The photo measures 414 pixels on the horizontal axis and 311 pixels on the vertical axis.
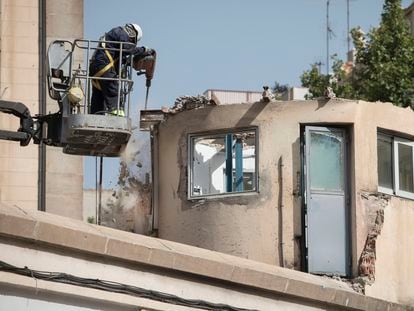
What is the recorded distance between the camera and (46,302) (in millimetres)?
12508

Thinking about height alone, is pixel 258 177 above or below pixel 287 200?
above

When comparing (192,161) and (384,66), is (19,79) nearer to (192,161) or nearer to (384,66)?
(192,161)

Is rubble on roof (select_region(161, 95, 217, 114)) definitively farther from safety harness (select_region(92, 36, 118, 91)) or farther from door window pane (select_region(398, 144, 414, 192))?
safety harness (select_region(92, 36, 118, 91))

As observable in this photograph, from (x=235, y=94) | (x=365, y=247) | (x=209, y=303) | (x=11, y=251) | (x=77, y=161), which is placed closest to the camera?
(x=11, y=251)

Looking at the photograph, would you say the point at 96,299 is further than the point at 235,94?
No

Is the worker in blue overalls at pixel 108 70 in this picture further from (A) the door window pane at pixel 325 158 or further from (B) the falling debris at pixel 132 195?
(B) the falling debris at pixel 132 195

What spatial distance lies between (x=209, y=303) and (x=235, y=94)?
22.5 metres

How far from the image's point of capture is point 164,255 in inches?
520

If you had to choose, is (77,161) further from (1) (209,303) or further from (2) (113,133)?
(1) (209,303)

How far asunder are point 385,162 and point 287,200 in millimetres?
2068

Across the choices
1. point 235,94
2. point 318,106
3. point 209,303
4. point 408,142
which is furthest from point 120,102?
point 235,94

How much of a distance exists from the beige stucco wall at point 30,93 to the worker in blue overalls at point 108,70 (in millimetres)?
6031

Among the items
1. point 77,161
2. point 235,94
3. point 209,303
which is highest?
point 235,94

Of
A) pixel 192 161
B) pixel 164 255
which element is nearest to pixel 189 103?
pixel 192 161
